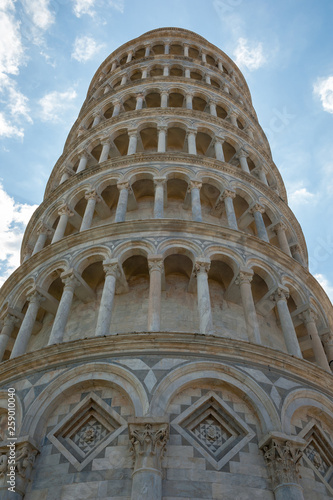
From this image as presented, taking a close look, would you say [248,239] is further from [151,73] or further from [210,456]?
[151,73]

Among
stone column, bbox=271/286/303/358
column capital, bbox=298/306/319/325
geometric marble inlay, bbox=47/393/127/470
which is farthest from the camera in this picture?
column capital, bbox=298/306/319/325

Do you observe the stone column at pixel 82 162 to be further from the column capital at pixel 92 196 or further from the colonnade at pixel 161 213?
the colonnade at pixel 161 213

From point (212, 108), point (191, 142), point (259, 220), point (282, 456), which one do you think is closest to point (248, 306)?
point (282, 456)

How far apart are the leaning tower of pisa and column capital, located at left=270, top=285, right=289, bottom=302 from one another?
0.07 metres

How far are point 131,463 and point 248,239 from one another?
8.14 meters

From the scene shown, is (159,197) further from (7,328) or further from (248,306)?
(7,328)

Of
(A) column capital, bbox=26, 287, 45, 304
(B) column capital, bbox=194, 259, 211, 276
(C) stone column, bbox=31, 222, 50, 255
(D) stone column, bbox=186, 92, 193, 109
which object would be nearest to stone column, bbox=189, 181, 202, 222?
(B) column capital, bbox=194, 259, 211, 276

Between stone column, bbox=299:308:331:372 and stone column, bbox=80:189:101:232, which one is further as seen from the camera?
stone column, bbox=80:189:101:232

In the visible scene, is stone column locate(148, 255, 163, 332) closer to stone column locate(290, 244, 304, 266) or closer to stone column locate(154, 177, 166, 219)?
stone column locate(154, 177, 166, 219)

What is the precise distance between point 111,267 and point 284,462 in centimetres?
702

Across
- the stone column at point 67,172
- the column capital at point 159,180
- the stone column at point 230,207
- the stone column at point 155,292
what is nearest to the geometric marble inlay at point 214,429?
the stone column at point 155,292

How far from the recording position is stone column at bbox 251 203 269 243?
55.2 feet

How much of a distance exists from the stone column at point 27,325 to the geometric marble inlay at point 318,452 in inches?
290

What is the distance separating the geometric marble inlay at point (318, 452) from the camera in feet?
33.8
